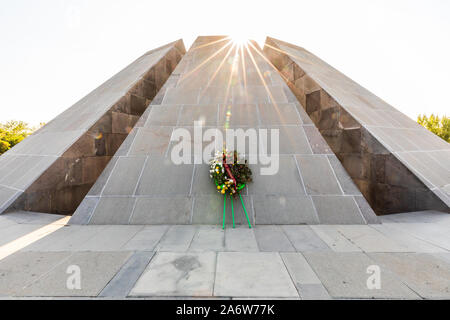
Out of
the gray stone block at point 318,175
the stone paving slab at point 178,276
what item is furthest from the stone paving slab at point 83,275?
the gray stone block at point 318,175

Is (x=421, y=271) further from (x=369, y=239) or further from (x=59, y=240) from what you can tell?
(x=59, y=240)

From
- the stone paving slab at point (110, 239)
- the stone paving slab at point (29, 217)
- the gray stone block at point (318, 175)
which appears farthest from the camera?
the gray stone block at point (318, 175)

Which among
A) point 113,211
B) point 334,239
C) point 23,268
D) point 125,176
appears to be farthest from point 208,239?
point 125,176

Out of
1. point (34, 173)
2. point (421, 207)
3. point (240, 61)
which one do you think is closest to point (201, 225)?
point (34, 173)

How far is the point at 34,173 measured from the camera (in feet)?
20.7

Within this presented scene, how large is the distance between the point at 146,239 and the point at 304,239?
377 cm

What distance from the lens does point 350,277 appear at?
9.82 ft

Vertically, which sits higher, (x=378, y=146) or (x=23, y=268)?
(x=378, y=146)

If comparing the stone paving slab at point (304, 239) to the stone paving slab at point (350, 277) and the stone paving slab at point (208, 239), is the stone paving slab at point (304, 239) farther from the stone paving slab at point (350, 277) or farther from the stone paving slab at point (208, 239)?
the stone paving slab at point (208, 239)

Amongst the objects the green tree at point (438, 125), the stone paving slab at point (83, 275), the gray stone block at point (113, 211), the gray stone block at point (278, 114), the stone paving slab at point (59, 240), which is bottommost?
the stone paving slab at point (83, 275)

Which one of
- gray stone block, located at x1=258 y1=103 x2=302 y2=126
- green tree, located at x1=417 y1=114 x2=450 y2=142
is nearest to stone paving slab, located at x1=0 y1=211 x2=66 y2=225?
gray stone block, located at x1=258 y1=103 x2=302 y2=126

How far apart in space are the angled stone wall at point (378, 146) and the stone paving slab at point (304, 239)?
386 cm

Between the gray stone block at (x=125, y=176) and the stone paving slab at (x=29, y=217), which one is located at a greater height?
the gray stone block at (x=125, y=176)

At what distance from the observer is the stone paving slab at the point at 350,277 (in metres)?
2.66
